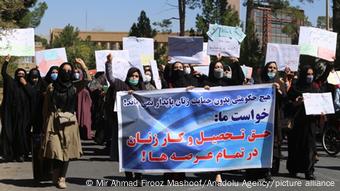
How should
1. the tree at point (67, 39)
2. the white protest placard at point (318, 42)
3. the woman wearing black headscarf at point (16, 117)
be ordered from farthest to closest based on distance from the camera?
the tree at point (67, 39)
the woman wearing black headscarf at point (16, 117)
the white protest placard at point (318, 42)

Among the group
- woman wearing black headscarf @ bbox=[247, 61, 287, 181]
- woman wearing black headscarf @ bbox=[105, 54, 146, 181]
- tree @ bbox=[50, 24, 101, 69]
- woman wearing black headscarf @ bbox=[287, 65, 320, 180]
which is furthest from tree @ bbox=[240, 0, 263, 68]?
tree @ bbox=[50, 24, 101, 69]

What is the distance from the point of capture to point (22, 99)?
1156 centimetres

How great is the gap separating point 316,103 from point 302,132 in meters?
0.55

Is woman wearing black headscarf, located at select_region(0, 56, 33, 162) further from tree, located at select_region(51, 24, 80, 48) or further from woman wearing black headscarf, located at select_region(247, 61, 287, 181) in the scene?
tree, located at select_region(51, 24, 80, 48)

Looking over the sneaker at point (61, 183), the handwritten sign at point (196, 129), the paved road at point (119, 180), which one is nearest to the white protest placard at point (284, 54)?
the paved road at point (119, 180)

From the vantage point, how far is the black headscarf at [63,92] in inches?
328

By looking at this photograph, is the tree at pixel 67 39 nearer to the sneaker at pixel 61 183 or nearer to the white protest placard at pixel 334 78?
the white protest placard at pixel 334 78

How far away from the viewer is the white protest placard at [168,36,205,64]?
11820 millimetres

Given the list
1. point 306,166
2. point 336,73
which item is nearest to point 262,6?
point 336,73

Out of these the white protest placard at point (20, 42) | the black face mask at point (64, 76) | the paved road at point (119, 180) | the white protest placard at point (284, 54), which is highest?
the white protest placard at point (20, 42)

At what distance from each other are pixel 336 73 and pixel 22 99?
707 centimetres

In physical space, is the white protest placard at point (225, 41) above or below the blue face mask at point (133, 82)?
above

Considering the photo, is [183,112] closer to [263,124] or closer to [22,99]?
[263,124]

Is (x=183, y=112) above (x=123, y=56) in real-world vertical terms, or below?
below
